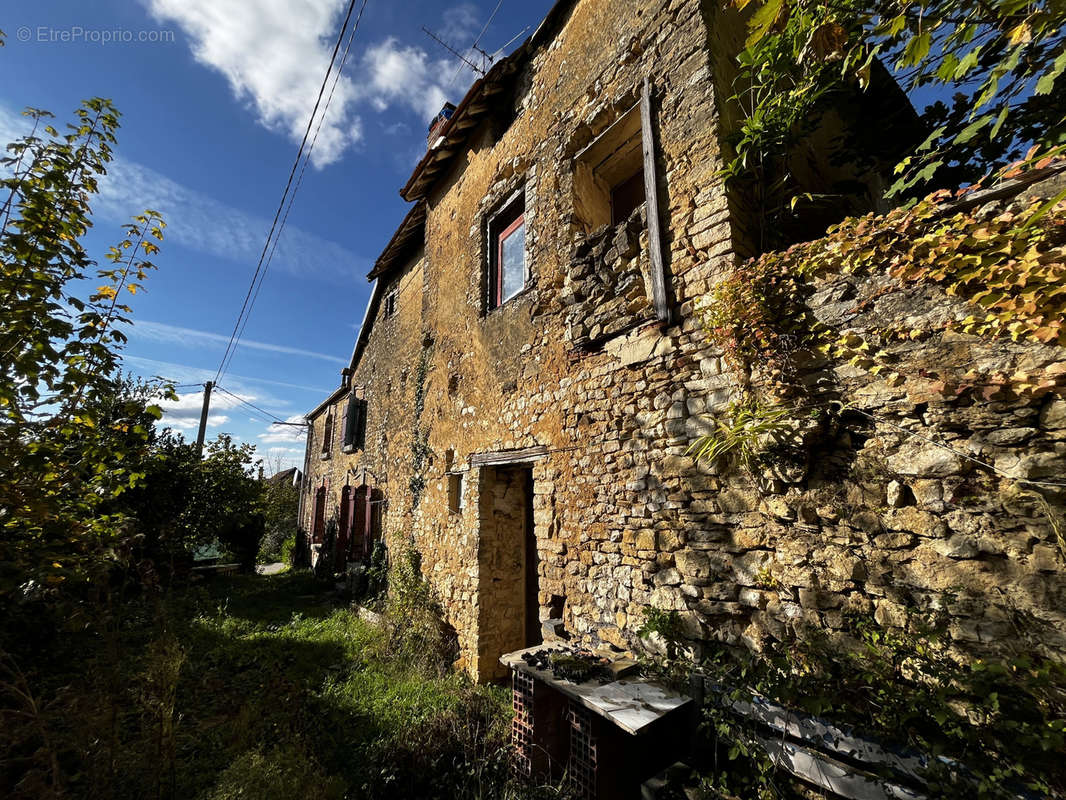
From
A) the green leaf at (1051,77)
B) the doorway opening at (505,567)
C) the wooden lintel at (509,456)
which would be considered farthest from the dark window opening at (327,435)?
the green leaf at (1051,77)

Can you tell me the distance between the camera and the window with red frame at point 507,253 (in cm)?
529

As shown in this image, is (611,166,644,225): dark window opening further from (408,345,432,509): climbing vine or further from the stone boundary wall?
(408,345,432,509): climbing vine

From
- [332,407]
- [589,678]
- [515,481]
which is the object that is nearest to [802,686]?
[589,678]

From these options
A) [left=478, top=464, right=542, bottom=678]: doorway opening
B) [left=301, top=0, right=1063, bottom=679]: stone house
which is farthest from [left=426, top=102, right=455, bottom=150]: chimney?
[left=478, top=464, right=542, bottom=678]: doorway opening

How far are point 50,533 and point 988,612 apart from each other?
16.4 feet

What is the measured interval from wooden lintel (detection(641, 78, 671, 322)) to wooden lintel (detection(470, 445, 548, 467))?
5.95 ft

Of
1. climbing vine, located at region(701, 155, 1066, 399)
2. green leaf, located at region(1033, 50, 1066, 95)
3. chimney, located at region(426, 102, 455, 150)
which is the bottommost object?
climbing vine, located at region(701, 155, 1066, 399)

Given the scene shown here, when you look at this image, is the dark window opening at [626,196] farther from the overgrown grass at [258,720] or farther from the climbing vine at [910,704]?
the overgrown grass at [258,720]

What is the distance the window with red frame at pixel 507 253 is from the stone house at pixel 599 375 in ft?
0.10

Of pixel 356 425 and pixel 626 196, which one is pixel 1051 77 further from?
pixel 356 425

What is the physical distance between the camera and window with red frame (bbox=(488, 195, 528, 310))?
529 centimetres

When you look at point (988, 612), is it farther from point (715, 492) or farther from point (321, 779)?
point (321, 779)

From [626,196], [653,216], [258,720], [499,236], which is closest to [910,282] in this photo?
[653,216]

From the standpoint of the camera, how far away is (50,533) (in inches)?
103
